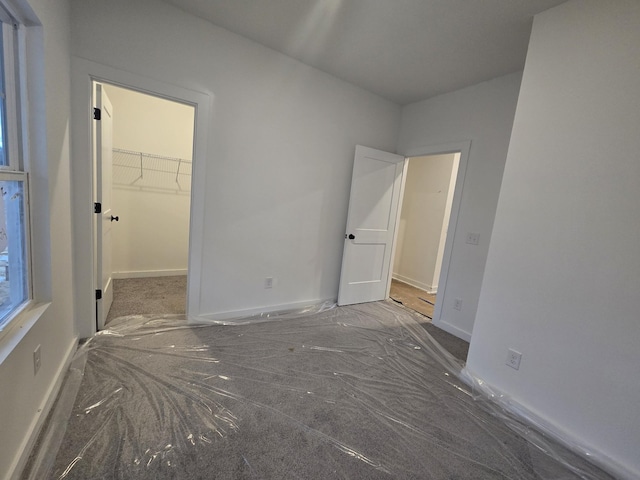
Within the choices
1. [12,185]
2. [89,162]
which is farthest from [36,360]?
[89,162]

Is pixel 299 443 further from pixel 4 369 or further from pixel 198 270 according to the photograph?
pixel 198 270

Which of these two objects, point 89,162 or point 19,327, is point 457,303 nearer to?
point 19,327

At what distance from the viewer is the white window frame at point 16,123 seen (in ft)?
4.00

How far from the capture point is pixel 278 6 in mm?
1931

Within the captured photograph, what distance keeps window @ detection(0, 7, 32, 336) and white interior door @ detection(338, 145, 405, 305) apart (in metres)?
2.56

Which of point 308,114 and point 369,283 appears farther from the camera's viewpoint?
point 369,283

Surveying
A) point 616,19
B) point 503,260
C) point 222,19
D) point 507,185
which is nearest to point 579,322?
point 503,260

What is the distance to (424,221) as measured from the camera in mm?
4664

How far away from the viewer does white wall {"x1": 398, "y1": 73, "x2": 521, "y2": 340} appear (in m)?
2.54

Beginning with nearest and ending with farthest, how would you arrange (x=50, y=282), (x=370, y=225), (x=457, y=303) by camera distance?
1. (x=50, y=282)
2. (x=457, y=303)
3. (x=370, y=225)

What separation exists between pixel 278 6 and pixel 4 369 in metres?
2.46

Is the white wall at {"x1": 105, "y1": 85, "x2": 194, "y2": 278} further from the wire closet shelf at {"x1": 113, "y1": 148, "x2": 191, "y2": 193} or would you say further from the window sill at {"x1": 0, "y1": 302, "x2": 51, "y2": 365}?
the window sill at {"x1": 0, "y1": 302, "x2": 51, "y2": 365}

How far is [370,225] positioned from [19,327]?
2.97 m

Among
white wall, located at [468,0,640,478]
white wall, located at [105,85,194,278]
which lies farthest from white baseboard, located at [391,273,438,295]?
white wall, located at [105,85,194,278]
